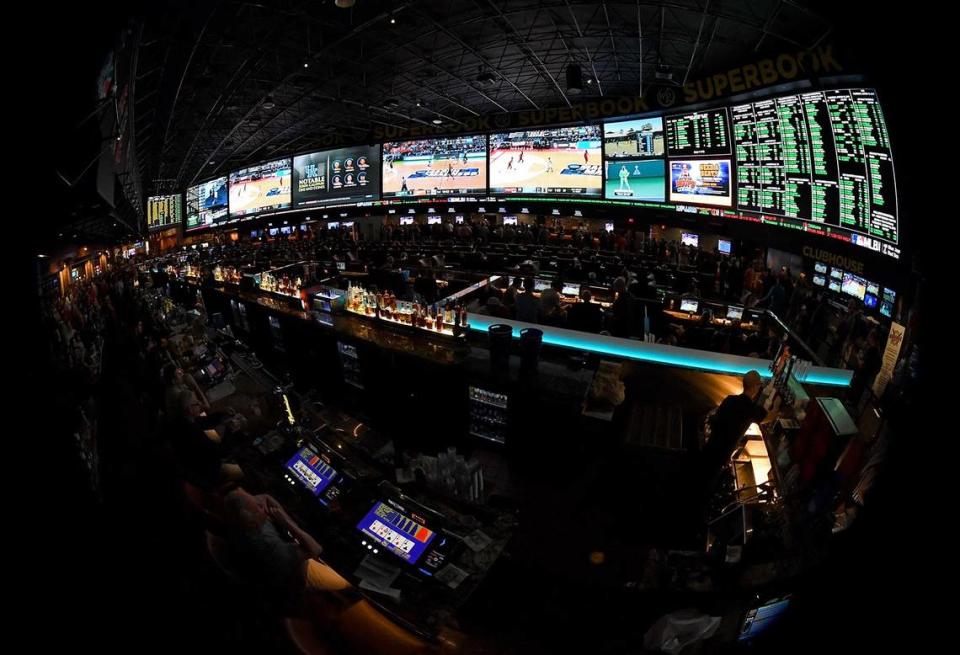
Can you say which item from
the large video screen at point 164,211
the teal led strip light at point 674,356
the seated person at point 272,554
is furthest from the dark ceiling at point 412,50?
the large video screen at point 164,211

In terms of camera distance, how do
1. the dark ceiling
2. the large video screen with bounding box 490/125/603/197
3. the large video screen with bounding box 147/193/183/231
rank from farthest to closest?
the large video screen with bounding box 147/193/183/231 < the large video screen with bounding box 490/125/603/197 < the dark ceiling

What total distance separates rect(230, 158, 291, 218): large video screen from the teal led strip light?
1867 cm

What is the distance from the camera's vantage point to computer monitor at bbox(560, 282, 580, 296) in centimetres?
845

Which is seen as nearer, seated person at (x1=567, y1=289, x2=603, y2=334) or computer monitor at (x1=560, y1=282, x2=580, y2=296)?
seated person at (x1=567, y1=289, x2=603, y2=334)

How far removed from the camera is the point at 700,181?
417 inches

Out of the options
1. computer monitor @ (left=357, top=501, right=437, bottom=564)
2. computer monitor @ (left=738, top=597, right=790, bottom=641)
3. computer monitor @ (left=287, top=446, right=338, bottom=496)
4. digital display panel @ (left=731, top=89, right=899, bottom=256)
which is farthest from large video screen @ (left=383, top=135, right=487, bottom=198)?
computer monitor @ (left=738, top=597, right=790, bottom=641)

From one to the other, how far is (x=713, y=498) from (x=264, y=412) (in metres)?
4.30

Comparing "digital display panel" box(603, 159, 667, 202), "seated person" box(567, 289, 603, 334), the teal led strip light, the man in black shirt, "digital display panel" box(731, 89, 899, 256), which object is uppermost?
"digital display panel" box(603, 159, 667, 202)

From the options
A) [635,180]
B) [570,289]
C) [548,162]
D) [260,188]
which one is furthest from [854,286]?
[260,188]

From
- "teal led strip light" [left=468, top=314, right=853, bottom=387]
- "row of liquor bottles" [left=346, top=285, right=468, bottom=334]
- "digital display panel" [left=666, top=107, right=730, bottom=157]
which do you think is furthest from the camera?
"digital display panel" [left=666, top=107, right=730, bottom=157]

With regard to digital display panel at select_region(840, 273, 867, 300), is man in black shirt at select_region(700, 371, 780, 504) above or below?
below

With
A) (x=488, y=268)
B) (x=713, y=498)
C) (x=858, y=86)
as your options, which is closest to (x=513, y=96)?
(x=488, y=268)

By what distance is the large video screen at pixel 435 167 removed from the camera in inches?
615

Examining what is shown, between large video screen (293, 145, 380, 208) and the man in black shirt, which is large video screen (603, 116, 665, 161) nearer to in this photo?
large video screen (293, 145, 380, 208)
